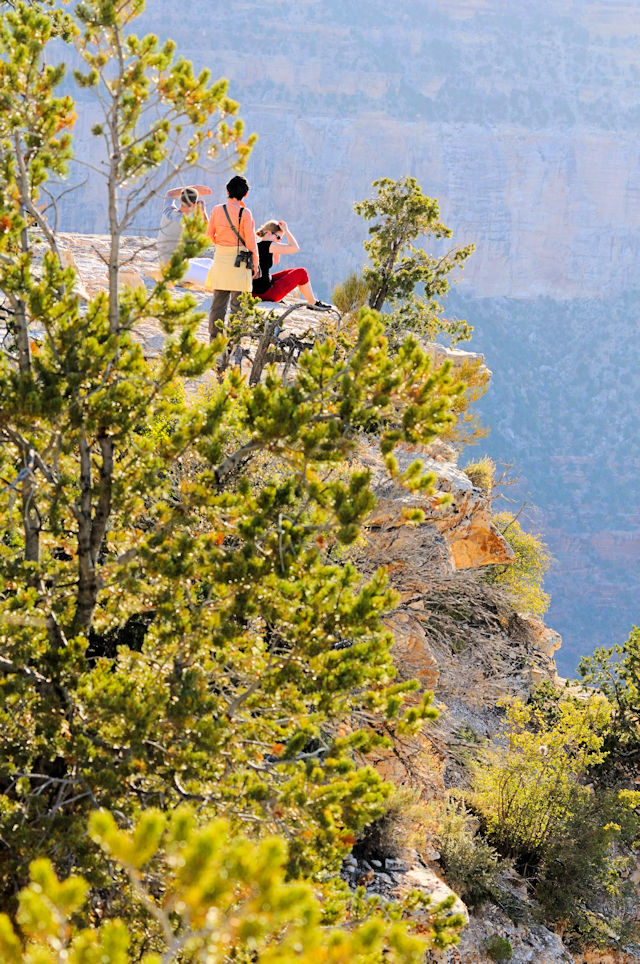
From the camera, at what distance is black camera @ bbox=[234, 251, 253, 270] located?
682 centimetres

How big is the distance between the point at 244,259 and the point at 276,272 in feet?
4.17

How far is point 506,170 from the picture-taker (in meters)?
77.4

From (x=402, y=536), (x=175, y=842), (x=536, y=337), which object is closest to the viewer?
(x=175, y=842)

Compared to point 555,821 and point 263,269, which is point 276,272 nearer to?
point 263,269

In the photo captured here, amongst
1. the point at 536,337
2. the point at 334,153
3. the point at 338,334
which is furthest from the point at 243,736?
the point at 334,153

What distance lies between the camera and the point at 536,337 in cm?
7375

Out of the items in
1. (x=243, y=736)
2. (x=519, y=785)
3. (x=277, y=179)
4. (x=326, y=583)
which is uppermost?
(x=277, y=179)

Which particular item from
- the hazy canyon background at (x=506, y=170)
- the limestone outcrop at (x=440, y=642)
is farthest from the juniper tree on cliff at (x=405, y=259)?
the hazy canyon background at (x=506, y=170)

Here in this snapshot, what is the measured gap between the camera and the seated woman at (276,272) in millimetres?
7770

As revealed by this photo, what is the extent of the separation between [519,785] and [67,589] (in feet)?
21.2

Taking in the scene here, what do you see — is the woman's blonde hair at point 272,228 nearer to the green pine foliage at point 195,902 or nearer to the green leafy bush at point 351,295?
the green leafy bush at point 351,295

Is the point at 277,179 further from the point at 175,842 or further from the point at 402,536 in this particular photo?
the point at 175,842

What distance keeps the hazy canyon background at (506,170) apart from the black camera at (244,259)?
58.3 metres

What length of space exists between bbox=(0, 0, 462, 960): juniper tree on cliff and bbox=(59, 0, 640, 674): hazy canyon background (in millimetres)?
61572
